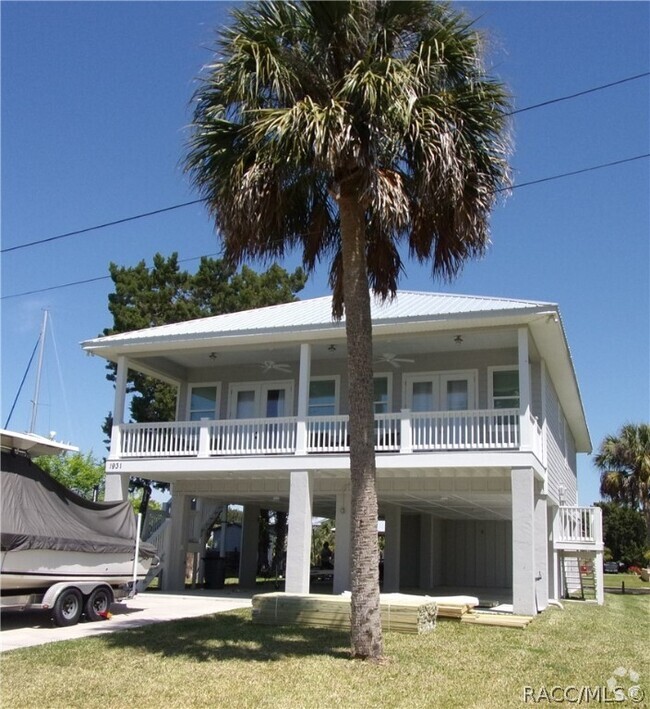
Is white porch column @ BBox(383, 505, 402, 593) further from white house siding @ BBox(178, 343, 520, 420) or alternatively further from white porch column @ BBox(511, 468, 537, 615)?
white porch column @ BBox(511, 468, 537, 615)

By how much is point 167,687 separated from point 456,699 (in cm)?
300

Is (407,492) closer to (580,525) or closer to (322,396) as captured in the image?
(322,396)

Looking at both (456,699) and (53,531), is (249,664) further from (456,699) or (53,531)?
(53,531)

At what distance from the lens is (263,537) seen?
108 ft

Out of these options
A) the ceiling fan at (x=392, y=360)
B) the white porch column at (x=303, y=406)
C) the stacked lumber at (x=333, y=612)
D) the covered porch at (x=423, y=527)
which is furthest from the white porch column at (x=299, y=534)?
the stacked lumber at (x=333, y=612)

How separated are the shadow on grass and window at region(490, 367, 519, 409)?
8750mm

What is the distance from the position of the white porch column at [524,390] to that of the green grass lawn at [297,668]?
13.9 feet

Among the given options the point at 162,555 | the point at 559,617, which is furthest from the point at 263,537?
the point at 559,617

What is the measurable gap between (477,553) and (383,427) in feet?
37.1

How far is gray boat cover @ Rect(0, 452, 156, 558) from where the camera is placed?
12.8 meters

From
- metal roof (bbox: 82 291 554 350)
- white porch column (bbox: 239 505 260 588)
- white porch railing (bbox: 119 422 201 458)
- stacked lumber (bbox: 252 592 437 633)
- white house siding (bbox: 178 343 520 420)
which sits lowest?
stacked lumber (bbox: 252 592 437 633)

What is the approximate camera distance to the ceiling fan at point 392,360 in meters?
20.2

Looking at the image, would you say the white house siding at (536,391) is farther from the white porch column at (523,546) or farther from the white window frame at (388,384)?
the white window frame at (388,384)

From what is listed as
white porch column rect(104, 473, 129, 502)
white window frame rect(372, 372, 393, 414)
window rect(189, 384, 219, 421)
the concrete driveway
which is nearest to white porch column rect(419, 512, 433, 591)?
white window frame rect(372, 372, 393, 414)
